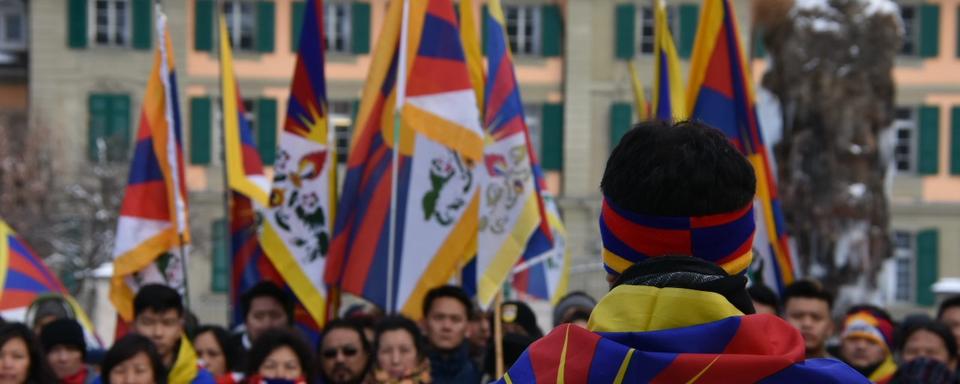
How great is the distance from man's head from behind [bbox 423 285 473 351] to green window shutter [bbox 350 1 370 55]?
88.8ft

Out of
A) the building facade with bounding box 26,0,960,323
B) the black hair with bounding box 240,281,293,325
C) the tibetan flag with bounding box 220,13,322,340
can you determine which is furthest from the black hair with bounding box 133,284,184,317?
the building facade with bounding box 26,0,960,323

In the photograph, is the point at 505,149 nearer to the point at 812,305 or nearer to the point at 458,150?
the point at 458,150

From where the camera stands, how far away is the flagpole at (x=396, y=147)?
28.8 feet

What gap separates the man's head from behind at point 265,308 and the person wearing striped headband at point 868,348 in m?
2.78

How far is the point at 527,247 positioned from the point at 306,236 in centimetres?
120

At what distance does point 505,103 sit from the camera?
10477 millimetres

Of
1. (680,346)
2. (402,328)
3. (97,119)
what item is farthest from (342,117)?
(680,346)

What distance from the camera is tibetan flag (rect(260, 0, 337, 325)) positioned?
9836 millimetres

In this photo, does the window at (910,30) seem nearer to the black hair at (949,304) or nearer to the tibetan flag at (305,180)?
the black hair at (949,304)

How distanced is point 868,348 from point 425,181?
2373 mm

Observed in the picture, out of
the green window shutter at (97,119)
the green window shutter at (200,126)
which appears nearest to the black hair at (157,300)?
the green window shutter at (200,126)

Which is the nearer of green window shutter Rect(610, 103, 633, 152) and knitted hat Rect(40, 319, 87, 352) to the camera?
knitted hat Rect(40, 319, 87, 352)

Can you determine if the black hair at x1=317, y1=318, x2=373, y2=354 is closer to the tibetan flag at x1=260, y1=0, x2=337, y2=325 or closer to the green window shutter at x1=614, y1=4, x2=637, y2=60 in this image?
the tibetan flag at x1=260, y1=0, x2=337, y2=325

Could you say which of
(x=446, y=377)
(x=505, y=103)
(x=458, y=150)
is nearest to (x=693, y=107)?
(x=505, y=103)
